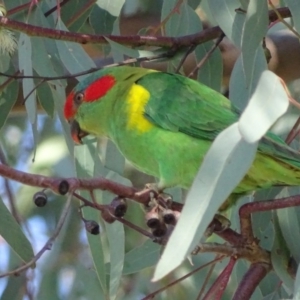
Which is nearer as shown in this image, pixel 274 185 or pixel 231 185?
pixel 231 185

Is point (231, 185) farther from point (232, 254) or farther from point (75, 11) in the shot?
point (75, 11)

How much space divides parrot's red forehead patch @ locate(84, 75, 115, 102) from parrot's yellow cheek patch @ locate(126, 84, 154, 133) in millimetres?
86

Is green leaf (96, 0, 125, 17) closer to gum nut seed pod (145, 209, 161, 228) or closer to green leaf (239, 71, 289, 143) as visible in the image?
gum nut seed pod (145, 209, 161, 228)

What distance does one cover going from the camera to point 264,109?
916mm

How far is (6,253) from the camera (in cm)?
265

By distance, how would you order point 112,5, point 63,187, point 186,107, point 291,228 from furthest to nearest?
point 112,5, point 186,107, point 291,228, point 63,187

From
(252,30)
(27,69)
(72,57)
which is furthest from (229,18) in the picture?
(27,69)

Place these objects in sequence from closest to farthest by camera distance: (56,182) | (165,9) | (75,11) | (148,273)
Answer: (56,182)
(165,9)
(75,11)
(148,273)

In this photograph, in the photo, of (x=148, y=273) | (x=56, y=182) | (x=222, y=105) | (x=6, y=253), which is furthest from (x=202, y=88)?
(x=6, y=253)

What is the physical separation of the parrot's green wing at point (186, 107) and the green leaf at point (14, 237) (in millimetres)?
370

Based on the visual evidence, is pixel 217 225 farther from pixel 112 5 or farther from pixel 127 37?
pixel 112 5

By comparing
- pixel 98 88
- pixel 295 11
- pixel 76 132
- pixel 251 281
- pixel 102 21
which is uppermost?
pixel 295 11

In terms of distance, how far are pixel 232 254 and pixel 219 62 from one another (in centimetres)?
63

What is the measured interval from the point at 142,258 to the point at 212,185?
833 millimetres
